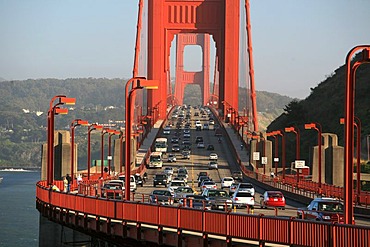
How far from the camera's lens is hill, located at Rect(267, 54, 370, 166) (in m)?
119

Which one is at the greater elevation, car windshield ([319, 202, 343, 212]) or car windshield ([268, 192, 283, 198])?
car windshield ([319, 202, 343, 212])

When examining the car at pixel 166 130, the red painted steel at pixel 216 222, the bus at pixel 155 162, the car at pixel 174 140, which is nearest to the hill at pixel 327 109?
the car at pixel 174 140

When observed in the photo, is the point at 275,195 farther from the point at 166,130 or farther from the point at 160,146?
the point at 166,130

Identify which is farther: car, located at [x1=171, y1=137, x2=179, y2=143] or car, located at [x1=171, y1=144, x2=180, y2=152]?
car, located at [x1=171, y1=137, x2=179, y2=143]

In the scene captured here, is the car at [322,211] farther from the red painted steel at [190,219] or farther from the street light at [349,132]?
the street light at [349,132]

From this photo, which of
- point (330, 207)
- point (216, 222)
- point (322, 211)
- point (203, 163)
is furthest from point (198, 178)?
point (216, 222)

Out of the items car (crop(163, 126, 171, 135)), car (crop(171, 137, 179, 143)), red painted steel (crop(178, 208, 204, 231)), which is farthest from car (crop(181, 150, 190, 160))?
red painted steel (crop(178, 208, 204, 231))

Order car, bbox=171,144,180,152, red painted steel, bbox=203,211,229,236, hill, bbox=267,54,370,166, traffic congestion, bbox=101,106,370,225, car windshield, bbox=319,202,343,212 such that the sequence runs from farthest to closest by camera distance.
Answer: car, bbox=171,144,180,152, hill, bbox=267,54,370,166, traffic congestion, bbox=101,106,370,225, car windshield, bbox=319,202,343,212, red painted steel, bbox=203,211,229,236

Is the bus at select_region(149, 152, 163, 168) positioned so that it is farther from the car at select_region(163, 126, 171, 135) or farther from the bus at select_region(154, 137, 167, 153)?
the car at select_region(163, 126, 171, 135)

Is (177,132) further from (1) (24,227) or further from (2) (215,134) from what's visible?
(1) (24,227)

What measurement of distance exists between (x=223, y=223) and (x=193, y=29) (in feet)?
394

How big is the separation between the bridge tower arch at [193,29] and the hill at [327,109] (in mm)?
9912

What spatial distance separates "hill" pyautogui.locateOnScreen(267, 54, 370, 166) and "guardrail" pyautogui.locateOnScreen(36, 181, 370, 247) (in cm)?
6916

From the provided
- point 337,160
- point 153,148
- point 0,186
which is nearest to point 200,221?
point 337,160
